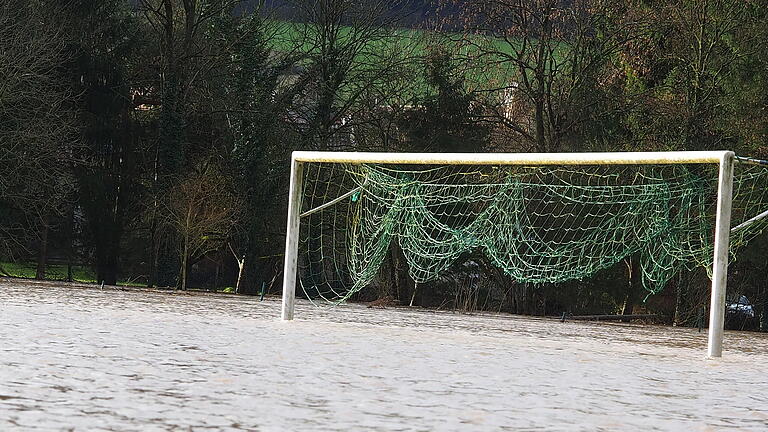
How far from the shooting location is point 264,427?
675cm

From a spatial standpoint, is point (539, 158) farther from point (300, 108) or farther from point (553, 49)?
point (300, 108)

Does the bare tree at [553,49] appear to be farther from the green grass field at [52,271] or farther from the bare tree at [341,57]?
the green grass field at [52,271]

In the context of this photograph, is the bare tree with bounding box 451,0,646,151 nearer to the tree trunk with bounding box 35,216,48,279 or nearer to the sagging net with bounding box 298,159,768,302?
the sagging net with bounding box 298,159,768,302

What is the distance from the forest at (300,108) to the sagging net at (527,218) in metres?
1.73

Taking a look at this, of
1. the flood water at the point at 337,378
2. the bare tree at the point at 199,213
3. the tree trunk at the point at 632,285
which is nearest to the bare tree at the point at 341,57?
the bare tree at the point at 199,213

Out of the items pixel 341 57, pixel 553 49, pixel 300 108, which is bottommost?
pixel 300 108

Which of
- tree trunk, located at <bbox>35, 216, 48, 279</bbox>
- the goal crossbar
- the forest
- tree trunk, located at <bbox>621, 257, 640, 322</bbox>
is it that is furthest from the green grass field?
the goal crossbar

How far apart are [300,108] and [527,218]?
17.5m

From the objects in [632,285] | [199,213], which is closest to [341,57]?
[199,213]

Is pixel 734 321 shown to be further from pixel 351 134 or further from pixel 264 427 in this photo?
pixel 264 427

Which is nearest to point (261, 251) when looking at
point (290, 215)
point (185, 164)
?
point (185, 164)

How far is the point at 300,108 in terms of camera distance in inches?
1569

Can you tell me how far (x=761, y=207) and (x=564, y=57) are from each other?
9159 millimetres

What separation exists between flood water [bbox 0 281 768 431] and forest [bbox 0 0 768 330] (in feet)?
49.5
